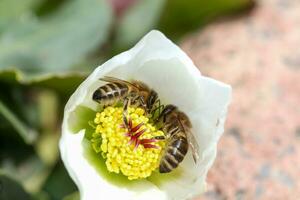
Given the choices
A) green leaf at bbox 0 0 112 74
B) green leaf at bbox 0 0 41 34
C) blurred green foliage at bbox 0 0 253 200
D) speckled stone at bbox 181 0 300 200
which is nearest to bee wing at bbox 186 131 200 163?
speckled stone at bbox 181 0 300 200

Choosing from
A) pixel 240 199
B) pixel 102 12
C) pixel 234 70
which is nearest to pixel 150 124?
pixel 240 199

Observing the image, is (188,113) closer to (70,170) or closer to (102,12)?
(70,170)

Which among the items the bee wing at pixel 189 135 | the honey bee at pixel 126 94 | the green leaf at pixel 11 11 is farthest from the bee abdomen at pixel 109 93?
the green leaf at pixel 11 11

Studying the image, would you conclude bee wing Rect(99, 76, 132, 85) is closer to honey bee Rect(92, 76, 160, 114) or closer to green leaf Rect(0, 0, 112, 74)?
honey bee Rect(92, 76, 160, 114)

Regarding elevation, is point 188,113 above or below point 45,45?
above

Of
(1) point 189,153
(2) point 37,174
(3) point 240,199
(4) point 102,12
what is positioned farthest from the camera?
(4) point 102,12

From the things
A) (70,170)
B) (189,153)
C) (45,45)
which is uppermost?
(70,170)

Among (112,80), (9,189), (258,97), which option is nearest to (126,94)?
(112,80)
